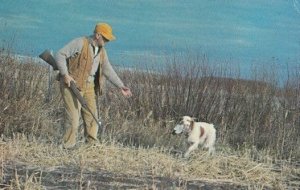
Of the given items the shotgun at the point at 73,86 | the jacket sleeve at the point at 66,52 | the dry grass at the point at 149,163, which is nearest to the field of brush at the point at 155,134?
the dry grass at the point at 149,163

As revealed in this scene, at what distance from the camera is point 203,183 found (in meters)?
8.00

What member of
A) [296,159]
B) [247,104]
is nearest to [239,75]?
[247,104]

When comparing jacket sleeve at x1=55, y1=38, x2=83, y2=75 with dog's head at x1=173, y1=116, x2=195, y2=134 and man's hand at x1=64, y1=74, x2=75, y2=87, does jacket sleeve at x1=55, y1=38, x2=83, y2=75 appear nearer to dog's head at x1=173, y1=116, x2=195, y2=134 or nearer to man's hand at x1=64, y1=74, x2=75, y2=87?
man's hand at x1=64, y1=74, x2=75, y2=87

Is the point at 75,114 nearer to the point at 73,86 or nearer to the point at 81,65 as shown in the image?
the point at 73,86

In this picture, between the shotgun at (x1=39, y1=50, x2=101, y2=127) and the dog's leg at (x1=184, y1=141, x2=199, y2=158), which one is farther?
the dog's leg at (x1=184, y1=141, x2=199, y2=158)

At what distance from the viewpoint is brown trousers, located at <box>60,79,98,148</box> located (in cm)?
922

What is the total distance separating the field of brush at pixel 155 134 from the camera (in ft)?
26.2

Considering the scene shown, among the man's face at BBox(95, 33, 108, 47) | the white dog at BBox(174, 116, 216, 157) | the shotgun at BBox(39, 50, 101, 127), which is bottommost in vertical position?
the white dog at BBox(174, 116, 216, 157)

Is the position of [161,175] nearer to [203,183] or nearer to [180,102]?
[203,183]

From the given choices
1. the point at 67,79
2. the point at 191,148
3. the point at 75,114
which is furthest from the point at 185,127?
the point at 67,79

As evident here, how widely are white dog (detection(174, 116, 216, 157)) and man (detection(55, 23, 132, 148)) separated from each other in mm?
1203

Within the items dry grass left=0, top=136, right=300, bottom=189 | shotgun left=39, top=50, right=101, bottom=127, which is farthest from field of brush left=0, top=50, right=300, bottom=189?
shotgun left=39, top=50, right=101, bottom=127

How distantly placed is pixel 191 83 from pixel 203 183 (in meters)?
5.69

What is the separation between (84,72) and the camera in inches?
363
